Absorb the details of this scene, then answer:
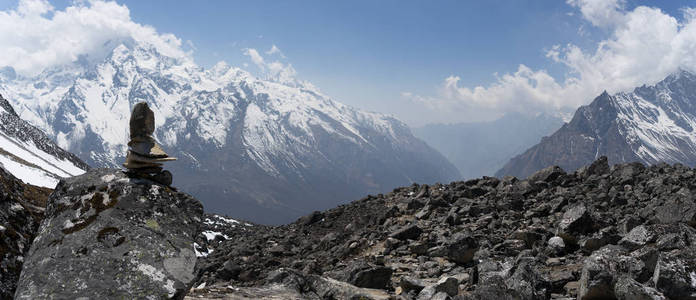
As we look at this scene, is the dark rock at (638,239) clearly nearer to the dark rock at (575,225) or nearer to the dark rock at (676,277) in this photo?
the dark rock at (676,277)

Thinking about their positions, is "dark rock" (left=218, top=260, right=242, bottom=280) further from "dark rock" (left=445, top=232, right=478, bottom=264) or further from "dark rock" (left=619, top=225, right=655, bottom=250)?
"dark rock" (left=619, top=225, right=655, bottom=250)

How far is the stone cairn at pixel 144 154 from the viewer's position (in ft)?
26.3

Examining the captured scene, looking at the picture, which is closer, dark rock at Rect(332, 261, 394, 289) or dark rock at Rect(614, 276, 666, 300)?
dark rock at Rect(614, 276, 666, 300)

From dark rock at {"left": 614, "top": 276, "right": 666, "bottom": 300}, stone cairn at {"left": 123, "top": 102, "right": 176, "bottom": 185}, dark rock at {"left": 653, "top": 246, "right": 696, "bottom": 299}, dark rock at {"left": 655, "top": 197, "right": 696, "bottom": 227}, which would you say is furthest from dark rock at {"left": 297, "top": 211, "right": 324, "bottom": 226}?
dark rock at {"left": 653, "top": 246, "right": 696, "bottom": 299}

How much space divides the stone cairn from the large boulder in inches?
10.0

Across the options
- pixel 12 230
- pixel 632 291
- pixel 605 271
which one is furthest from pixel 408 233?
pixel 12 230

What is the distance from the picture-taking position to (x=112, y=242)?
22.8 ft

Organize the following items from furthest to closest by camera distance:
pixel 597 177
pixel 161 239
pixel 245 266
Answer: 1. pixel 597 177
2. pixel 245 266
3. pixel 161 239

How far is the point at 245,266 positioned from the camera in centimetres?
2314

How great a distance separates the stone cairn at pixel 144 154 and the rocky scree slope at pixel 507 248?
4.05 m

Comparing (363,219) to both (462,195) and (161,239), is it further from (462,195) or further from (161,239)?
(161,239)

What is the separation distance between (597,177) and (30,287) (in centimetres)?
3364

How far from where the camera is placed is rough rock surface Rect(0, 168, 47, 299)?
6.48 meters

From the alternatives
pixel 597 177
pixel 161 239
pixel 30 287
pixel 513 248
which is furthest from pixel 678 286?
pixel 597 177
